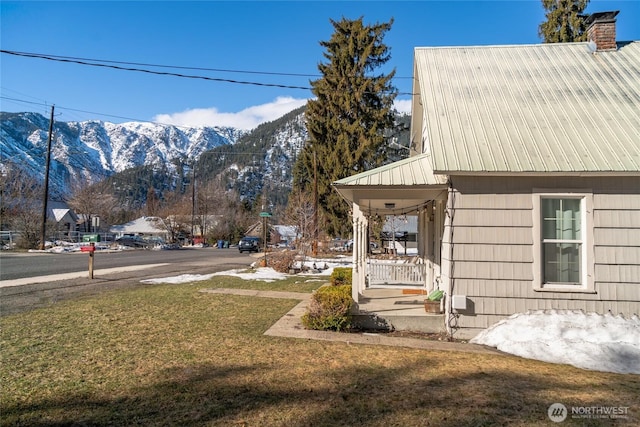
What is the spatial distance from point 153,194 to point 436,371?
73.6 metres

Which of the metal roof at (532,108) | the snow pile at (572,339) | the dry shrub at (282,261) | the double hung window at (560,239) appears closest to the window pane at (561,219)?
the double hung window at (560,239)

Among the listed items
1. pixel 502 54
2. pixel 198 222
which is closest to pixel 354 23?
pixel 502 54

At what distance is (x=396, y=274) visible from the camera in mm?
10094

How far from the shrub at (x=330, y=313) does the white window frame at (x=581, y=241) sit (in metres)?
3.24

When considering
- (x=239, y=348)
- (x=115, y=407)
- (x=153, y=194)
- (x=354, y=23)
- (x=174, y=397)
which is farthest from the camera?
(x=153, y=194)

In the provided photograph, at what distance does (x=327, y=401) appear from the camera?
4082mm

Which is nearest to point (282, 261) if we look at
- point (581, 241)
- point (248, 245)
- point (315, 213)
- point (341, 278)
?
point (341, 278)

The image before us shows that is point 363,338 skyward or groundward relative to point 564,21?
groundward

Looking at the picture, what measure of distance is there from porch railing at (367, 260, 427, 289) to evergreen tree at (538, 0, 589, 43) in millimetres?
15984

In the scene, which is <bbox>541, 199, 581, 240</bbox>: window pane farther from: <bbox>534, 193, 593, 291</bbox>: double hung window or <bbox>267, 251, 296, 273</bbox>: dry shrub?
<bbox>267, 251, 296, 273</bbox>: dry shrub

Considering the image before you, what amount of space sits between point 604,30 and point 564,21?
11.8m

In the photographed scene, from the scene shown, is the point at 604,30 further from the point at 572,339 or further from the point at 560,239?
the point at 572,339

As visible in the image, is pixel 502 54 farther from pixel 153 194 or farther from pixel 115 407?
pixel 153 194

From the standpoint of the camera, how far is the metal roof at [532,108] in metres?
6.84
